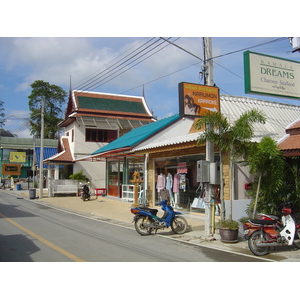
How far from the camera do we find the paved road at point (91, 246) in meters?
7.61

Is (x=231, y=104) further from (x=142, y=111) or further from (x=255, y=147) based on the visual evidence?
(x=142, y=111)

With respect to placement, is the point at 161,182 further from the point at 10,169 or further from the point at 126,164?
the point at 10,169

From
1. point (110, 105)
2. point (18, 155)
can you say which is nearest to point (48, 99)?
point (18, 155)

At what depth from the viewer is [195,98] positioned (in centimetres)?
1233

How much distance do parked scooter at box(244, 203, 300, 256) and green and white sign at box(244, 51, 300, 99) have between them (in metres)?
5.55

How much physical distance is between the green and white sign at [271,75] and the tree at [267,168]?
3.04 m

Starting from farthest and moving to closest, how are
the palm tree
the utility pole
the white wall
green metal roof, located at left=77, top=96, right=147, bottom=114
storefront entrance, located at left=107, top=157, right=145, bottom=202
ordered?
green metal roof, located at left=77, top=96, right=147, bottom=114 < the white wall < storefront entrance, located at left=107, top=157, right=145, bottom=202 < the utility pole < the palm tree

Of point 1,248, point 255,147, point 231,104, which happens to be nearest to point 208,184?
point 255,147

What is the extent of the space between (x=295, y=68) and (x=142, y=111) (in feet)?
68.1

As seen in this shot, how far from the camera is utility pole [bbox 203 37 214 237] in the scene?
10703 millimetres

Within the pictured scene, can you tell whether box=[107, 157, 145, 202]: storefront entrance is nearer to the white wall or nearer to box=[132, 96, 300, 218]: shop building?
box=[132, 96, 300, 218]: shop building

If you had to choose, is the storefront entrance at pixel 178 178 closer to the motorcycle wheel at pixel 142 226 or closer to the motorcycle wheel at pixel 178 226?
the motorcycle wheel at pixel 178 226

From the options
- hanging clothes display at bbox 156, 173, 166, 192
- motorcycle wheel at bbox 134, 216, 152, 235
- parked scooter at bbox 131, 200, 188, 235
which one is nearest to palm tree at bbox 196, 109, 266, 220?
parked scooter at bbox 131, 200, 188, 235

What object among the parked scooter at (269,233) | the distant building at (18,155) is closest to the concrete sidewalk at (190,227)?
the parked scooter at (269,233)
